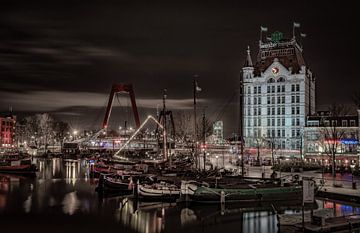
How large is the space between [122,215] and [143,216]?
2034 mm

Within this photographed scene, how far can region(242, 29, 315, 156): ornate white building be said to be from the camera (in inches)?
3962

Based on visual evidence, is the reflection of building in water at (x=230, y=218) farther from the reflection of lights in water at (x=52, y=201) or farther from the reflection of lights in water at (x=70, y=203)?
the reflection of lights in water at (x=52, y=201)

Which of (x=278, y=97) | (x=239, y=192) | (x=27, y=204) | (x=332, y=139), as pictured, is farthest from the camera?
(x=278, y=97)

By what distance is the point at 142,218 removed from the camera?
120 ft

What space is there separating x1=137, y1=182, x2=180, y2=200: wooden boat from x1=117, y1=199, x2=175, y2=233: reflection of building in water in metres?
1.39

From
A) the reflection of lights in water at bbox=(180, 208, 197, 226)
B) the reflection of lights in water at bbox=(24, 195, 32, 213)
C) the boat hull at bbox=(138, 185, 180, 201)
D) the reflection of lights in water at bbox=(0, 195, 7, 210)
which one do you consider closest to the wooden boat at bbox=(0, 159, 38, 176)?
the reflection of lights in water at bbox=(0, 195, 7, 210)

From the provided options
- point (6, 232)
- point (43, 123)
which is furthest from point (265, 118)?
point (43, 123)

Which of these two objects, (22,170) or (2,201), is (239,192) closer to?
(2,201)

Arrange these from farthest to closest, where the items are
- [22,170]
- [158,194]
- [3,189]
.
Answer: [22,170] < [3,189] < [158,194]

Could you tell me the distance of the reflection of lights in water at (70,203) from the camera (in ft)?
132

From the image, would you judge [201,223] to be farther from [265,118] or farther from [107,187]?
[265,118]

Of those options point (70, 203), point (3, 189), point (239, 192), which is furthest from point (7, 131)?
point (239, 192)

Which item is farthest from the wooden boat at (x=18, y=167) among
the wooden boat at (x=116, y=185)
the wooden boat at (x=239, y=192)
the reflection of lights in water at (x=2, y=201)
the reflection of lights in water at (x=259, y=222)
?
the reflection of lights in water at (x=259, y=222)

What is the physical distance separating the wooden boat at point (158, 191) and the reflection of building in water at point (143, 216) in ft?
4.56
